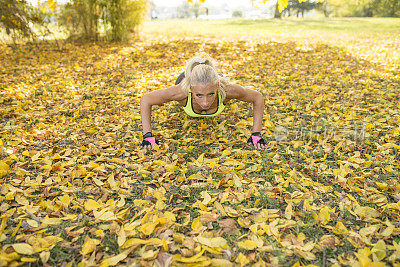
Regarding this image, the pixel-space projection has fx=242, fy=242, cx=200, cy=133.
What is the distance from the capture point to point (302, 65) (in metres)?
6.22

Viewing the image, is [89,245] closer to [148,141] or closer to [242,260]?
[242,260]

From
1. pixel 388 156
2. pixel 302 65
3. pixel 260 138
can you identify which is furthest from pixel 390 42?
pixel 260 138

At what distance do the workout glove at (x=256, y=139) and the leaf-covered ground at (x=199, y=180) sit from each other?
0.11 metres

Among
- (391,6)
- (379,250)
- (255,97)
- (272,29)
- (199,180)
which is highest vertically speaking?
(391,6)

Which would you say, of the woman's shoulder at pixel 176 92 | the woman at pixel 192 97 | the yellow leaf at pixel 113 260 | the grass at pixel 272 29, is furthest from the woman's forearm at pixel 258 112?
the grass at pixel 272 29

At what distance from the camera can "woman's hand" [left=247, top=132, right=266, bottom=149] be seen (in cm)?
285

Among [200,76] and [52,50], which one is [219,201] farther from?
[52,50]

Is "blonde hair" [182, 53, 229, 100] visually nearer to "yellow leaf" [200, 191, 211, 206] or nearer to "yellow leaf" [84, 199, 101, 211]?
"yellow leaf" [200, 191, 211, 206]

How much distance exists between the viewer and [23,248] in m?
1.51

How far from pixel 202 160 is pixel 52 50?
6.99 meters

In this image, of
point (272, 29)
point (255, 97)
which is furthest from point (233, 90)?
point (272, 29)

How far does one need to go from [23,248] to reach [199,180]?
141 centimetres

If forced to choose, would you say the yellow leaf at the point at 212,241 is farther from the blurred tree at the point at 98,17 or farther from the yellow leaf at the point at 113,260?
the blurred tree at the point at 98,17

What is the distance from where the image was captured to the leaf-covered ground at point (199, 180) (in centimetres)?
162
